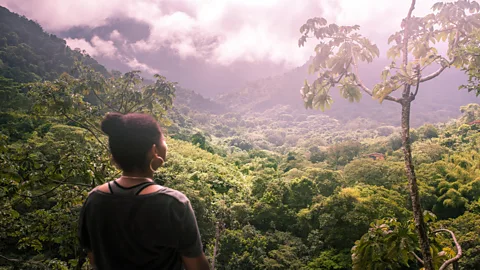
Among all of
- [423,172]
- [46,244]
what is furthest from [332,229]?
[46,244]

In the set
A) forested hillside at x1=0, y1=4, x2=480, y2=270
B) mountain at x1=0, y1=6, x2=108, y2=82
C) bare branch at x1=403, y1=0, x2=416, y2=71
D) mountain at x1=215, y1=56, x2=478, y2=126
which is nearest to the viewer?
bare branch at x1=403, y1=0, x2=416, y2=71

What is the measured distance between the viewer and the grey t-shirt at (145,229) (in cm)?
99

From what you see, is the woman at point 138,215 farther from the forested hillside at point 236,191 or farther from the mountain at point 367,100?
the mountain at point 367,100

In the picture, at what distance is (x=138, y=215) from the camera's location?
100cm

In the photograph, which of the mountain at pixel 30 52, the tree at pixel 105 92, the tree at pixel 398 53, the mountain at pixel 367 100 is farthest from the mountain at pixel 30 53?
the mountain at pixel 367 100

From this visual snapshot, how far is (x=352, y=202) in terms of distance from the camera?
12812 millimetres

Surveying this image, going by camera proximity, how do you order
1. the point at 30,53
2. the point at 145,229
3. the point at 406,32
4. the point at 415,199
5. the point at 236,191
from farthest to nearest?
the point at 30,53 → the point at 236,191 → the point at 406,32 → the point at 415,199 → the point at 145,229

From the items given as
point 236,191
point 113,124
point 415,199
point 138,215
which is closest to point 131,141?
point 113,124

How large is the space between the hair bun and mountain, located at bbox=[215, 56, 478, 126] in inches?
3444

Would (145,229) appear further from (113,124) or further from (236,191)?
(236,191)

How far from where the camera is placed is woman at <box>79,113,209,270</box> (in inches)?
39.1

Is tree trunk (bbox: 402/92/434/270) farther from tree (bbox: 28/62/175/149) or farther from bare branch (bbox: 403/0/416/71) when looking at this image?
tree (bbox: 28/62/175/149)

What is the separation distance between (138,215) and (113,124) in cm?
37

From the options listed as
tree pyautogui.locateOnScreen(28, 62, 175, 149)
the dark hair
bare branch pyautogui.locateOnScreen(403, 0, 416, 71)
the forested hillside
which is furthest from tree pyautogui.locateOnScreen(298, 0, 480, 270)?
tree pyautogui.locateOnScreen(28, 62, 175, 149)
